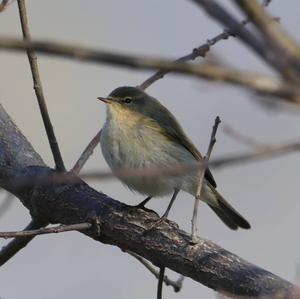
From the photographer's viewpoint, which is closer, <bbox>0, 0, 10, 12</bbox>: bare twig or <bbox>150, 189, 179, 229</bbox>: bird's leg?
<bbox>0, 0, 10, 12</bbox>: bare twig

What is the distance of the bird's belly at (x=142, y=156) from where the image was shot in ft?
14.5

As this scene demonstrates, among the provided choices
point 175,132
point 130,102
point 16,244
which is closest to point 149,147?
point 175,132

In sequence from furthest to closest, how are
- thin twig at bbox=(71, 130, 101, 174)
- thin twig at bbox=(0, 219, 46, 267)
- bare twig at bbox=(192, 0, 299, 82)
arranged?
thin twig at bbox=(71, 130, 101, 174), thin twig at bbox=(0, 219, 46, 267), bare twig at bbox=(192, 0, 299, 82)

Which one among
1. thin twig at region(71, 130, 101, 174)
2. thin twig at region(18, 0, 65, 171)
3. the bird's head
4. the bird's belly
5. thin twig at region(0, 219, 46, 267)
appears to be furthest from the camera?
the bird's head

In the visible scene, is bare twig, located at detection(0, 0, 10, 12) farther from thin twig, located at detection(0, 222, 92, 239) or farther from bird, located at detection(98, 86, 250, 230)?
bird, located at detection(98, 86, 250, 230)

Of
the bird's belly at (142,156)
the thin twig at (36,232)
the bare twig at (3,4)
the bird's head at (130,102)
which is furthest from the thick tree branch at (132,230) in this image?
the bird's head at (130,102)

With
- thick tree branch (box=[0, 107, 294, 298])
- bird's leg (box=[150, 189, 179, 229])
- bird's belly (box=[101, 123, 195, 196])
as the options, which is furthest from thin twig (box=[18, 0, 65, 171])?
bird's belly (box=[101, 123, 195, 196])

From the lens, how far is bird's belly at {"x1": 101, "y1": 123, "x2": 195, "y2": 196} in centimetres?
443

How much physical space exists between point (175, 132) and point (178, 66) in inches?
158

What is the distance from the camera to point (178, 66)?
90 cm

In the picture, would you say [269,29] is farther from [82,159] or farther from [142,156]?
[142,156]

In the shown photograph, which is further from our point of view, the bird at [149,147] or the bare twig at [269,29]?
the bird at [149,147]

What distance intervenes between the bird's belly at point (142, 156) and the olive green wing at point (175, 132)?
6.2 inches

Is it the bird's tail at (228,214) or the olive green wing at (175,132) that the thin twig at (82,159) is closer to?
the olive green wing at (175,132)
